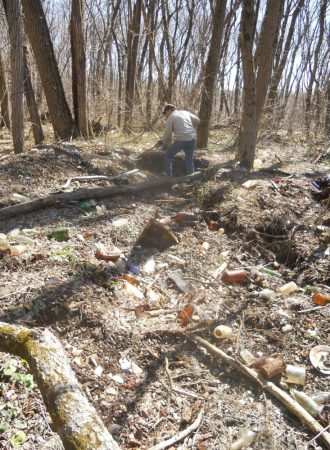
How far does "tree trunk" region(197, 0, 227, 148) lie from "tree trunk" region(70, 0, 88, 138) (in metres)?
2.45

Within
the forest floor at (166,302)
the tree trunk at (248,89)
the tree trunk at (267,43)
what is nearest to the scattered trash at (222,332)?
the forest floor at (166,302)

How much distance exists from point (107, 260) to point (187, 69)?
1072cm

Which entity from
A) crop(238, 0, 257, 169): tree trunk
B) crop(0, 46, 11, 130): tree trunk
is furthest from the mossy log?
crop(0, 46, 11, 130): tree trunk

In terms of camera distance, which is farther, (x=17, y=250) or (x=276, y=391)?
(x=17, y=250)

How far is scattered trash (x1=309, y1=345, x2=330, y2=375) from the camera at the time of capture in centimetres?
221

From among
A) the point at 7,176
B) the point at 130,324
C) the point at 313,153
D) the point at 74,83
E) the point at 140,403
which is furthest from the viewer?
the point at 313,153

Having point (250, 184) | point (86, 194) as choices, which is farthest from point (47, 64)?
point (250, 184)

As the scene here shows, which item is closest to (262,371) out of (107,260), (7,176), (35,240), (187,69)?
(107,260)

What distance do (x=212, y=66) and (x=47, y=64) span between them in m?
3.21

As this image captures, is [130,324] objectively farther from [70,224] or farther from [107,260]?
[70,224]

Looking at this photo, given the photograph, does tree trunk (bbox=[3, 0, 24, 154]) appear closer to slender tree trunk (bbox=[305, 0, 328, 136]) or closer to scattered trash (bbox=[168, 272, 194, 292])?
scattered trash (bbox=[168, 272, 194, 292])

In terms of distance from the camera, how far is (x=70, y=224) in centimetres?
355

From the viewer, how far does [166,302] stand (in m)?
2.76

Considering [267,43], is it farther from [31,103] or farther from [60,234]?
[60,234]
